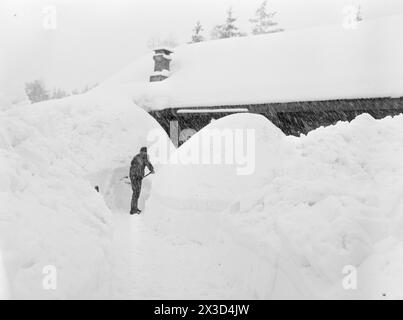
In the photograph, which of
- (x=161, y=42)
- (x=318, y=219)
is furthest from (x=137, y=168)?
(x=161, y=42)

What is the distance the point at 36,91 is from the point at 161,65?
34201mm

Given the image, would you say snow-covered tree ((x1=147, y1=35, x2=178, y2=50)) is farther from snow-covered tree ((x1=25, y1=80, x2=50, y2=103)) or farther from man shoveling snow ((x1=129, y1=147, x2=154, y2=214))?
man shoveling snow ((x1=129, y1=147, x2=154, y2=214))

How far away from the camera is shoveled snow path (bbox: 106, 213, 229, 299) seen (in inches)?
191

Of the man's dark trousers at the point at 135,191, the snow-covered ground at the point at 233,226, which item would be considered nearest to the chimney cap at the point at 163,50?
the man's dark trousers at the point at 135,191

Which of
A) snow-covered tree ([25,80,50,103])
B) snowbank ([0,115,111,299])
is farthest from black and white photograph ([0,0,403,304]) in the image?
snow-covered tree ([25,80,50,103])

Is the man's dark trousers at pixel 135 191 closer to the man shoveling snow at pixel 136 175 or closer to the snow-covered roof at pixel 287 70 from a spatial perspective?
the man shoveling snow at pixel 136 175

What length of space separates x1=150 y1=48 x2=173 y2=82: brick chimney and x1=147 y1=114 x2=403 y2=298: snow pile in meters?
11.9

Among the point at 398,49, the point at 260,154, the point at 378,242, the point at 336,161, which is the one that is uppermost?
the point at 398,49

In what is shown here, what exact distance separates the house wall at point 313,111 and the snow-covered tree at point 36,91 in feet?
115

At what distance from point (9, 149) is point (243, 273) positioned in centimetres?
311

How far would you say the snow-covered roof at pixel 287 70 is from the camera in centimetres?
1362
